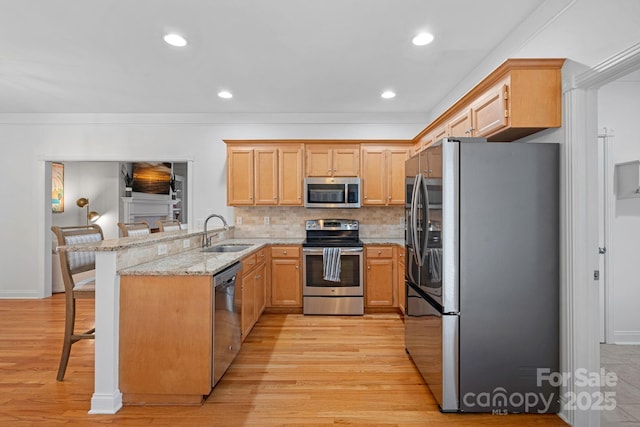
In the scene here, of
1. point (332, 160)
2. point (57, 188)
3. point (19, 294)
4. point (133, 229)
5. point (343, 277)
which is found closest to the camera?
point (133, 229)

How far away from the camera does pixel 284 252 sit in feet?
13.7

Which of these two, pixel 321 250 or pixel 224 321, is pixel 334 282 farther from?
pixel 224 321

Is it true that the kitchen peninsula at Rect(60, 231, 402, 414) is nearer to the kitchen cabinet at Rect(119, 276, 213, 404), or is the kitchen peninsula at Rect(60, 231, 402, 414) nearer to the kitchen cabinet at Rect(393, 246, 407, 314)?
the kitchen cabinet at Rect(119, 276, 213, 404)

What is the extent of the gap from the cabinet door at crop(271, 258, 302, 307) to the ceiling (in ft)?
7.08

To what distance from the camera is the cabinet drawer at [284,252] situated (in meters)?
4.16

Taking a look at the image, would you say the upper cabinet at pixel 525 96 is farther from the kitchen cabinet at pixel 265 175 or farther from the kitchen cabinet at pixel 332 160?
the kitchen cabinet at pixel 265 175

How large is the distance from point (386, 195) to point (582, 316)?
274cm

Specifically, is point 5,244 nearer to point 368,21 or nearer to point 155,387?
point 155,387

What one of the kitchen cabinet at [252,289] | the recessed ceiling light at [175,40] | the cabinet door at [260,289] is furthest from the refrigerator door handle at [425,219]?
the recessed ceiling light at [175,40]

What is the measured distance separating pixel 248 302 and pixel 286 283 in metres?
0.99

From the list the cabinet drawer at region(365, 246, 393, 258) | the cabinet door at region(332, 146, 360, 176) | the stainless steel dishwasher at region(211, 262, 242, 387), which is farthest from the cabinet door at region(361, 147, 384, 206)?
the stainless steel dishwasher at region(211, 262, 242, 387)

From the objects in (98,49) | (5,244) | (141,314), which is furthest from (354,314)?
(5,244)

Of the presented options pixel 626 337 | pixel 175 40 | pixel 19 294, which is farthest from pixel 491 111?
pixel 19 294

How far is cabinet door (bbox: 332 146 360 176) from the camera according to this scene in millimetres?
4445
